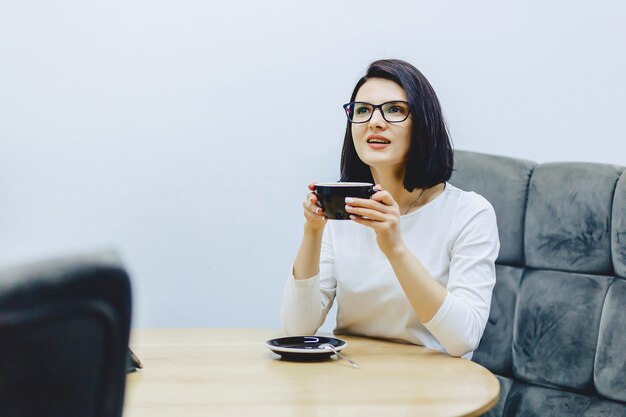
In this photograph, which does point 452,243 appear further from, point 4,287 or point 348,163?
point 4,287

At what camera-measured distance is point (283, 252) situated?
224 cm

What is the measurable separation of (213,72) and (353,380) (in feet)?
4.09

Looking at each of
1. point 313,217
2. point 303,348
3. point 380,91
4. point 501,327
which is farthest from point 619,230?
point 303,348

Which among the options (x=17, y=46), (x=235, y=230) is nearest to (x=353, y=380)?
(x=235, y=230)

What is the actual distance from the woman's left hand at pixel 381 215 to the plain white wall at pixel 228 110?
2.78ft

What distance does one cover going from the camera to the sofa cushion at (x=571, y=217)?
178 cm

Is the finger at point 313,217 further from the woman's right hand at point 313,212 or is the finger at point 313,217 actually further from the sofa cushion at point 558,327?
the sofa cushion at point 558,327

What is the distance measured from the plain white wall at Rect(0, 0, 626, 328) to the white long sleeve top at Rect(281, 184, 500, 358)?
0.57 meters

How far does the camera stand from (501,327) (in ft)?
6.27

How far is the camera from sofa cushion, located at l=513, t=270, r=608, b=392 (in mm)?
1775

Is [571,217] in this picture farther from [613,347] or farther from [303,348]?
[303,348]

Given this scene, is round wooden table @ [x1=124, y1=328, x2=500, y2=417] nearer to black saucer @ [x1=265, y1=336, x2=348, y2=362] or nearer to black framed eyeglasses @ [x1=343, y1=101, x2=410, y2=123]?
black saucer @ [x1=265, y1=336, x2=348, y2=362]

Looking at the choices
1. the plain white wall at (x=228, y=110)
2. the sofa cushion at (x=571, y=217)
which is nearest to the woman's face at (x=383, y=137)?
the sofa cushion at (x=571, y=217)

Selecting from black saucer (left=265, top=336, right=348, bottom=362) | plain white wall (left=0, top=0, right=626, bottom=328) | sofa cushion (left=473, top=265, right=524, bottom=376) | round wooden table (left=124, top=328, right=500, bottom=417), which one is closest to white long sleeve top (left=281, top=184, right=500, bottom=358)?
round wooden table (left=124, top=328, right=500, bottom=417)
